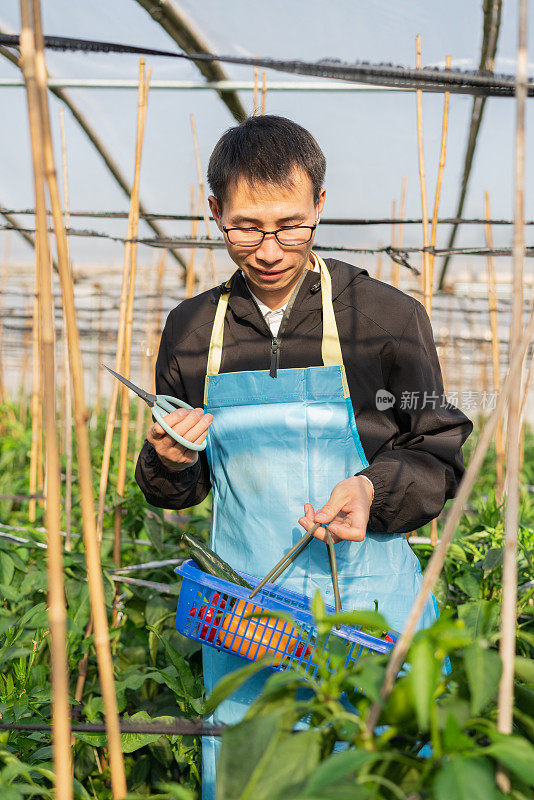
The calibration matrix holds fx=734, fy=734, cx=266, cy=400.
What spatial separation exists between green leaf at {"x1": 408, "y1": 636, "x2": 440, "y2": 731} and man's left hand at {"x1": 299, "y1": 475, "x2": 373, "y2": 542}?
1.38 ft

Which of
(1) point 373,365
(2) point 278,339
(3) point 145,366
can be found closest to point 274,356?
(2) point 278,339

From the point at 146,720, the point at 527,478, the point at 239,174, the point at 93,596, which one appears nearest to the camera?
the point at 93,596

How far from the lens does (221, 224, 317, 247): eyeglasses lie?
1.23 metres

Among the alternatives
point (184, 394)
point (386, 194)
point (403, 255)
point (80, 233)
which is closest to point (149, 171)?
point (386, 194)

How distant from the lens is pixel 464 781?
505 millimetres

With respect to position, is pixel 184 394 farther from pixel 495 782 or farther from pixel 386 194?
pixel 386 194

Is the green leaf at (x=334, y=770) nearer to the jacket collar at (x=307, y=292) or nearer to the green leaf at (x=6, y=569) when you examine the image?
the jacket collar at (x=307, y=292)

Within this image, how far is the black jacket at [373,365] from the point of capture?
4.25 feet

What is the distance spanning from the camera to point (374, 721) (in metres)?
0.57

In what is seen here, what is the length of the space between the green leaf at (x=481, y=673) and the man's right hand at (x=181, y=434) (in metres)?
0.61

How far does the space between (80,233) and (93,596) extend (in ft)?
7.20

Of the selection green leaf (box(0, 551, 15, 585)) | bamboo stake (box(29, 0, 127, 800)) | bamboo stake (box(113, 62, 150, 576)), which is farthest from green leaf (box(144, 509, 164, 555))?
bamboo stake (box(29, 0, 127, 800))

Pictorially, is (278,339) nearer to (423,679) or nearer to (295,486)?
(295,486)

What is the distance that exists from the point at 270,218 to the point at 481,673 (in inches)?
33.2
